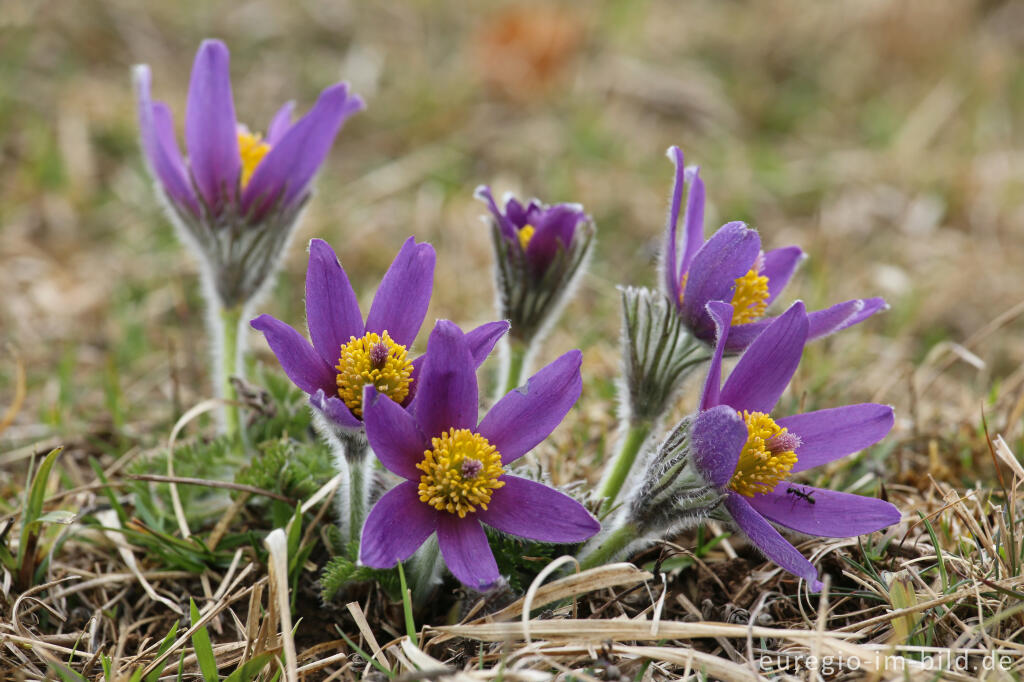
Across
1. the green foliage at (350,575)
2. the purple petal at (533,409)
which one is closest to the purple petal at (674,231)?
the purple petal at (533,409)

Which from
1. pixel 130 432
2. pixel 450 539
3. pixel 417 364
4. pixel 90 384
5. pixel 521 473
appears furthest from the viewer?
pixel 90 384

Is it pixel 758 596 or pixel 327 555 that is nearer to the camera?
pixel 758 596

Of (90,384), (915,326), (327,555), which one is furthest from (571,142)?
(327,555)

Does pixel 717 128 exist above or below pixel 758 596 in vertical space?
above

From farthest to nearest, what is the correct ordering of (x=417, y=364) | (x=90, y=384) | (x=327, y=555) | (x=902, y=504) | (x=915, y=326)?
(x=915, y=326) → (x=90, y=384) → (x=902, y=504) → (x=327, y=555) → (x=417, y=364)

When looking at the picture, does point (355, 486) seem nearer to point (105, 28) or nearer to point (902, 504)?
point (902, 504)

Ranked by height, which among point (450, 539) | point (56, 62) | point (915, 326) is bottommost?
point (915, 326)

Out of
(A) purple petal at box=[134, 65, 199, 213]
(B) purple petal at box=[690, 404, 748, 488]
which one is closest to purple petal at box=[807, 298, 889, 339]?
(B) purple petal at box=[690, 404, 748, 488]
